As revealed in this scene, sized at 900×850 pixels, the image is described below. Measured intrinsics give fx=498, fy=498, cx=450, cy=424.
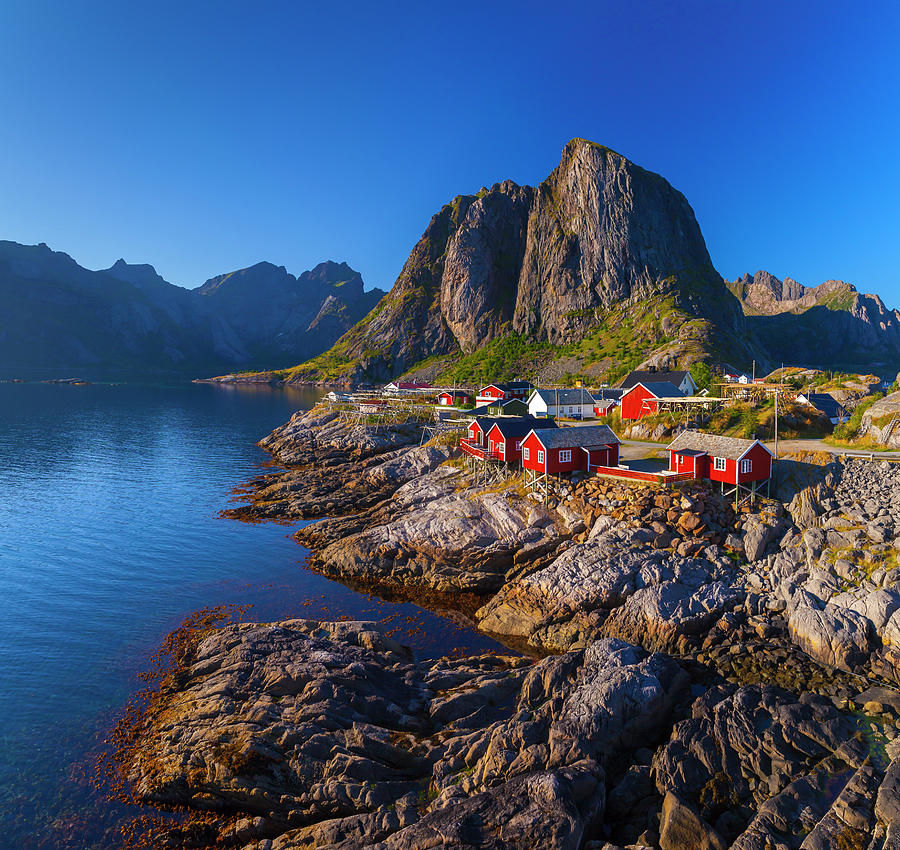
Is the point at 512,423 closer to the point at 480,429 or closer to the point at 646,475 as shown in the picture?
the point at 480,429

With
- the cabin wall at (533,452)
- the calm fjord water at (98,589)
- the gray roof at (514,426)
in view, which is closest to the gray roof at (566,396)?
the gray roof at (514,426)

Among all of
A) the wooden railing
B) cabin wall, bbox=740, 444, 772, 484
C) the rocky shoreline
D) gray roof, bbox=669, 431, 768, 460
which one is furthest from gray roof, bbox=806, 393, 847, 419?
the wooden railing

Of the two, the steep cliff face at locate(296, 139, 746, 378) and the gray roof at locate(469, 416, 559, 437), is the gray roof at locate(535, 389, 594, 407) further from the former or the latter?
the steep cliff face at locate(296, 139, 746, 378)

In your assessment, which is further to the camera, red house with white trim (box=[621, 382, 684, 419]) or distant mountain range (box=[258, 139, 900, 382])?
distant mountain range (box=[258, 139, 900, 382])

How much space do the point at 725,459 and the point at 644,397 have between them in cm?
3383

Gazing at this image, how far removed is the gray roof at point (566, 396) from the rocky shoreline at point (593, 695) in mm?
43664

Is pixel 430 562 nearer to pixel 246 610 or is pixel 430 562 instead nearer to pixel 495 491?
pixel 495 491

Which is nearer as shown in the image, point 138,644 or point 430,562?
point 138,644

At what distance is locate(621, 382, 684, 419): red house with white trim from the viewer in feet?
219

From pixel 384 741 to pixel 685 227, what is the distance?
191 meters

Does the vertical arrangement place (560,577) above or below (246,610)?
above

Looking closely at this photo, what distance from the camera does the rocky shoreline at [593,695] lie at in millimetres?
15781

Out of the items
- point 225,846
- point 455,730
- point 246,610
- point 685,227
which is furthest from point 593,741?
point 685,227

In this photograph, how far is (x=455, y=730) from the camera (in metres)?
20.1
